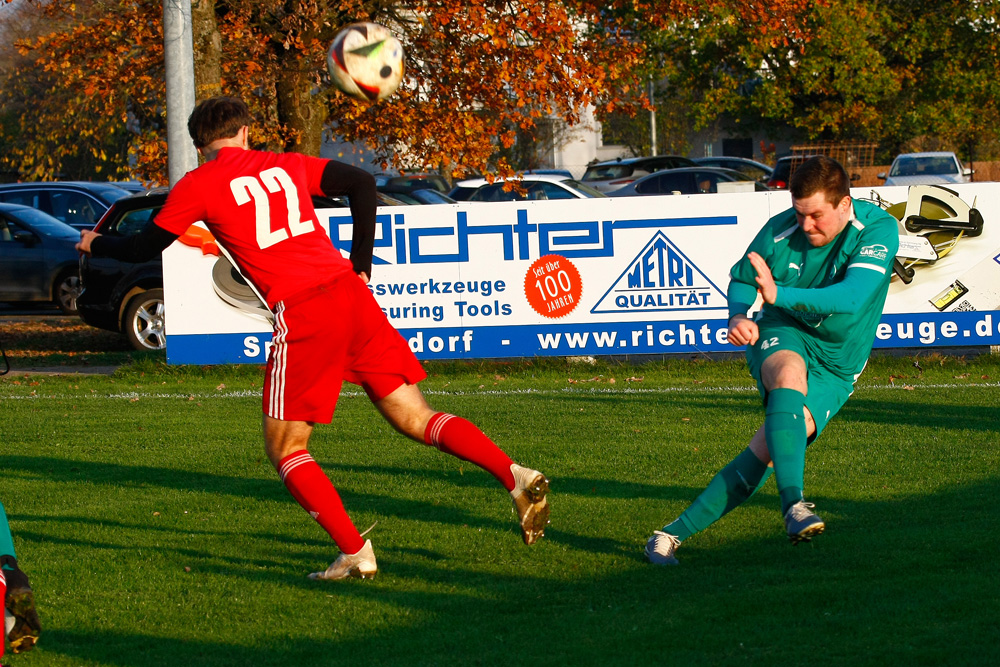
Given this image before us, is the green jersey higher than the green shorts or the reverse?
higher

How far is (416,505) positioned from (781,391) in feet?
8.18

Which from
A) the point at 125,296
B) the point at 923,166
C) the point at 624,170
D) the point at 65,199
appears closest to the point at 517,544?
the point at 125,296

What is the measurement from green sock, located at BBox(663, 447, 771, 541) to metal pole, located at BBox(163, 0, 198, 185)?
9.85 meters

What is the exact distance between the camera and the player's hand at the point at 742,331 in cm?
499

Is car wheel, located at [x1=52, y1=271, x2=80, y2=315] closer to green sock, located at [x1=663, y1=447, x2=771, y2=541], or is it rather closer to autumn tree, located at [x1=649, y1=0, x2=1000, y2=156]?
green sock, located at [x1=663, y1=447, x2=771, y2=541]

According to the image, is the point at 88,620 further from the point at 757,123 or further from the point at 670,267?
the point at 757,123

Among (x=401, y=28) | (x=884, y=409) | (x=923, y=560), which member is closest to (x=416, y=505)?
(x=923, y=560)

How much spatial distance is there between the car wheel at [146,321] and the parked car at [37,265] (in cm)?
437

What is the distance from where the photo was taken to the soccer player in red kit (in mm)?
5059

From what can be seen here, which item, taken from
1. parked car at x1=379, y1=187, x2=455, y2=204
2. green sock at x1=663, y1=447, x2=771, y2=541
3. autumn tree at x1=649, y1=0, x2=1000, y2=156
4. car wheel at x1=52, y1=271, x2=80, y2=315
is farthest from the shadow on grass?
autumn tree at x1=649, y1=0, x2=1000, y2=156

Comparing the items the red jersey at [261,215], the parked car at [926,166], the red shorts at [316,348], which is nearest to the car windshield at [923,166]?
the parked car at [926,166]

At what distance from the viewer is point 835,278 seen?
5156mm

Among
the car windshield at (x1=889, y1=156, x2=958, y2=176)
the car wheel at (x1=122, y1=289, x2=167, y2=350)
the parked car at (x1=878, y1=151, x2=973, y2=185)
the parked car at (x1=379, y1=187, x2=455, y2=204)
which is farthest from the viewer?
the car windshield at (x1=889, y1=156, x2=958, y2=176)

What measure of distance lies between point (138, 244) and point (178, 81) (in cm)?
945
